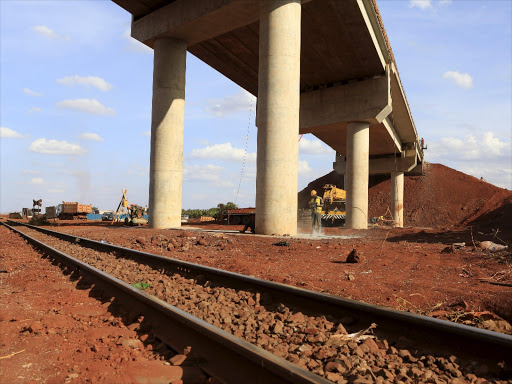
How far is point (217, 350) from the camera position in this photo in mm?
2969

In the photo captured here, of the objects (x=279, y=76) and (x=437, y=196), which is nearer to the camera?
(x=279, y=76)

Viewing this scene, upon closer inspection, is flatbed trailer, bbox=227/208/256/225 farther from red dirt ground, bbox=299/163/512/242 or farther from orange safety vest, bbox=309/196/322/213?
red dirt ground, bbox=299/163/512/242

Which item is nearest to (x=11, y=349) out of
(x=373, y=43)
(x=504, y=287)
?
A: (x=504, y=287)

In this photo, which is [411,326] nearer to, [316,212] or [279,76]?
[279,76]

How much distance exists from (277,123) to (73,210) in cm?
Result: 3330

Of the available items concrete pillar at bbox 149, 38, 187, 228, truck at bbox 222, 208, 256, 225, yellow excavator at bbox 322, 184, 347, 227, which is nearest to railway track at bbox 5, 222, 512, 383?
concrete pillar at bbox 149, 38, 187, 228

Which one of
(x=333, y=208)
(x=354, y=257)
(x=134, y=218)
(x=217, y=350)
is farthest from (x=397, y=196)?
(x=217, y=350)

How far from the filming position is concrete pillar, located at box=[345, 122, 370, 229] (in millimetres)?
27047

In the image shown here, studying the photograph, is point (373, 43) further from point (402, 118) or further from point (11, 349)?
point (11, 349)

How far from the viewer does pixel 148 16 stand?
21.1m

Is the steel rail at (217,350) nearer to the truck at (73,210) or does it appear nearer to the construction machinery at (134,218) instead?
the construction machinery at (134,218)

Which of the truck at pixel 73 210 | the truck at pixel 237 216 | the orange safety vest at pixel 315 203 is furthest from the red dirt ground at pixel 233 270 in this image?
the truck at pixel 73 210

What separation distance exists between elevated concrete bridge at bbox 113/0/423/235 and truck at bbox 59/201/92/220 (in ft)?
75.8

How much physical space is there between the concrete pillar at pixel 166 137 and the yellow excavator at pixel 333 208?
19.1 metres
